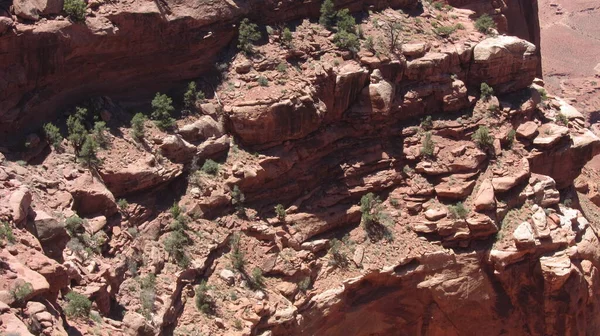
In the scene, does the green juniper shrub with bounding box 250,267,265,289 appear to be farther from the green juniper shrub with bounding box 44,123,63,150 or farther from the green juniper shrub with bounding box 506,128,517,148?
the green juniper shrub with bounding box 506,128,517,148

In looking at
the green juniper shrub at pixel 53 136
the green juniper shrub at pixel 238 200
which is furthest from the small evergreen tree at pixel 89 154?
the green juniper shrub at pixel 238 200

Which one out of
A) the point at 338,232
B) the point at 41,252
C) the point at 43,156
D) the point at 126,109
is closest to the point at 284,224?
the point at 338,232

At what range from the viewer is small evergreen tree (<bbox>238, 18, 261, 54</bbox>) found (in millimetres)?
24938

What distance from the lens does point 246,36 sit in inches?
985

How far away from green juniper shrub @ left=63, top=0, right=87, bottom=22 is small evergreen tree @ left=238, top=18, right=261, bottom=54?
5543mm

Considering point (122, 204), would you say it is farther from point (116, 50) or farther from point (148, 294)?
point (116, 50)

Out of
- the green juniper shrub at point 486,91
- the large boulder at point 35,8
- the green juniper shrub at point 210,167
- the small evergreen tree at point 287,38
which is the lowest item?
the green juniper shrub at point 486,91

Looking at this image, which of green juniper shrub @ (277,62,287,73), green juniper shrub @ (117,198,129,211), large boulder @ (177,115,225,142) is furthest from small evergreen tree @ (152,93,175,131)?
green juniper shrub @ (277,62,287,73)

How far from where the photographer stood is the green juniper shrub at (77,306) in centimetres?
1630

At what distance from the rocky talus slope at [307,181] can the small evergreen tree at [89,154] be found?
0.64 ft

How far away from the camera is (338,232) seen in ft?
82.8

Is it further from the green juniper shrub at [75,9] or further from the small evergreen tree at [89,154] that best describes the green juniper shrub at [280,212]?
the green juniper shrub at [75,9]

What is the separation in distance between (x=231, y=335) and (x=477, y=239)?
9.72 metres


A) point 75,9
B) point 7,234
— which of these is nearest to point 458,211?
point 75,9
